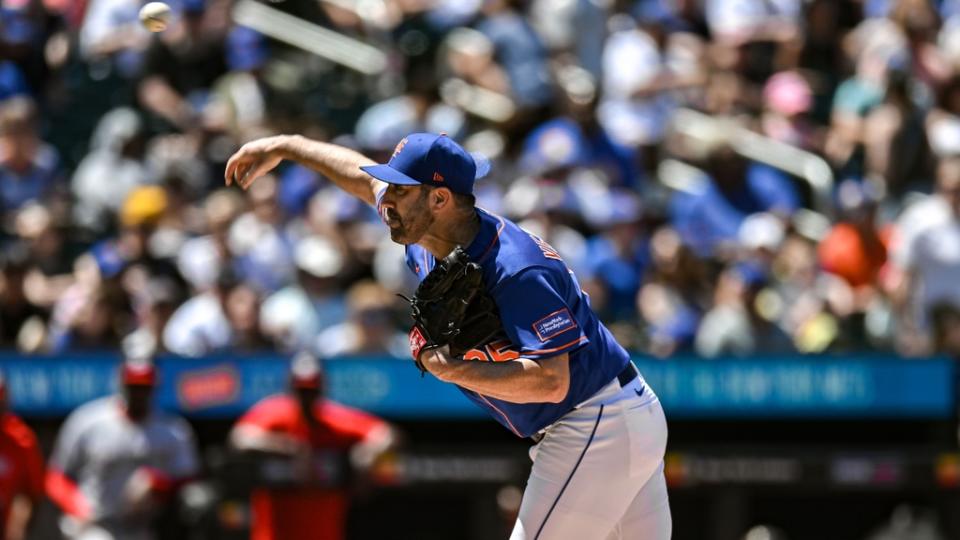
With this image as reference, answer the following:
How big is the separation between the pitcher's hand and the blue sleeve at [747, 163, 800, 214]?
614 centimetres

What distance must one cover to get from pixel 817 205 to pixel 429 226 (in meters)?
7.37

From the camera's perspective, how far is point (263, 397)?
984cm

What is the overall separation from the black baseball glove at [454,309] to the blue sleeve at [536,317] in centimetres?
6

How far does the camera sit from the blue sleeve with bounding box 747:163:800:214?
11.5 metres

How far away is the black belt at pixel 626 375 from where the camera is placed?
17.7 feet

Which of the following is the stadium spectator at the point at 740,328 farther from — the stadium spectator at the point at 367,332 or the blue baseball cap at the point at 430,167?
the blue baseball cap at the point at 430,167

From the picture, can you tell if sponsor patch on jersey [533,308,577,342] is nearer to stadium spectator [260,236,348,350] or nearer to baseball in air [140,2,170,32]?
baseball in air [140,2,170,32]

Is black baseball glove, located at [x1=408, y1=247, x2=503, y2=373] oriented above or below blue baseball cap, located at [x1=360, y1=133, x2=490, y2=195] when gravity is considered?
below

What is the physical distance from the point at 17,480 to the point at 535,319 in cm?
531

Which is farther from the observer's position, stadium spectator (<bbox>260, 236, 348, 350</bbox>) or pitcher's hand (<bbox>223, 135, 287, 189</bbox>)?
stadium spectator (<bbox>260, 236, 348, 350</bbox>)

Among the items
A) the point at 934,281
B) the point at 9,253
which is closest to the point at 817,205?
the point at 934,281

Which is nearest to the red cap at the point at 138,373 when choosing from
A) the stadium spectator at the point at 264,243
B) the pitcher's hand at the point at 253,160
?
the stadium spectator at the point at 264,243

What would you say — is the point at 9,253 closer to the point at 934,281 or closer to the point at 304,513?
the point at 304,513

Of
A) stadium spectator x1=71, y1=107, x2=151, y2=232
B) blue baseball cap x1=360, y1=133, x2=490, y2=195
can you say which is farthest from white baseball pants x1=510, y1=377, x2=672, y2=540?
stadium spectator x1=71, y1=107, x2=151, y2=232
